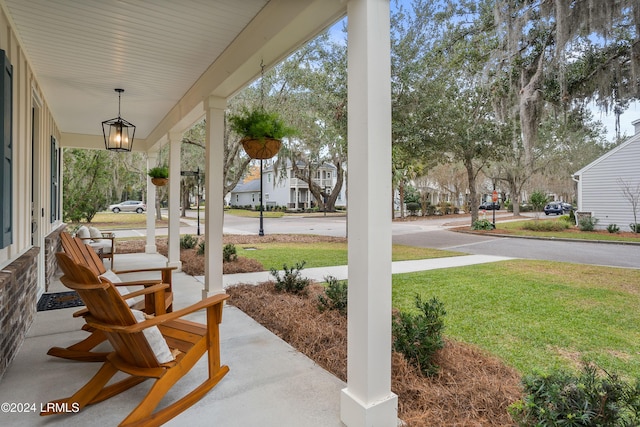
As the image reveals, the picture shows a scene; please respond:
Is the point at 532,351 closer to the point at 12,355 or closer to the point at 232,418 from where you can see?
the point at 232,418

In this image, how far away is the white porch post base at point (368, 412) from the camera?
1642 mm

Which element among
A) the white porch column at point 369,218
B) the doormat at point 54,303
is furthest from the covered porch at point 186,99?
the doormat at point 54,303

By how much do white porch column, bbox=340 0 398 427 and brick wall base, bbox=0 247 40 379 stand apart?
2.11 metres

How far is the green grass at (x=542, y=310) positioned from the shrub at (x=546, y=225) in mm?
718

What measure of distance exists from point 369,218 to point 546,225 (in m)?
5.95

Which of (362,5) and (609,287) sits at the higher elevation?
(362,5)

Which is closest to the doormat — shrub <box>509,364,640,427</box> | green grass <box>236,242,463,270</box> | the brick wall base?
the brick wall base

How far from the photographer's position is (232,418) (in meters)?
1.80

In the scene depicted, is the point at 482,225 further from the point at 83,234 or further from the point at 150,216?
→ the point at 83,234

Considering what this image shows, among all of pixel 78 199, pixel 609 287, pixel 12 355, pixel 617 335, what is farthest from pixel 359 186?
pixel 78 199

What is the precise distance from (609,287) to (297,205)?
27333 millimetres

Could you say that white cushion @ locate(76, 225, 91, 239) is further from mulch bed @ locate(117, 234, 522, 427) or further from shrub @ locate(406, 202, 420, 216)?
shrub @ locate(406, 202, 420, 216)

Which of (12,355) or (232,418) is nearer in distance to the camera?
(232,418)

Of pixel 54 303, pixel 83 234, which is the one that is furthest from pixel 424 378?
pixel 83 234
